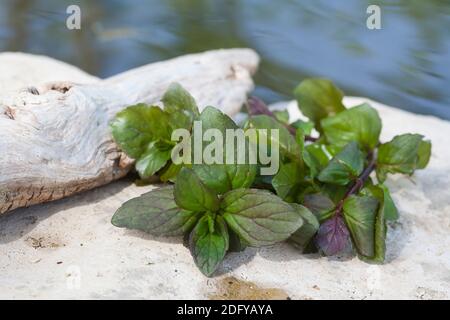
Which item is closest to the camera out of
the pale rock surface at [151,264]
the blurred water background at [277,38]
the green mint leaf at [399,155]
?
the pale rock surface at [151,264]

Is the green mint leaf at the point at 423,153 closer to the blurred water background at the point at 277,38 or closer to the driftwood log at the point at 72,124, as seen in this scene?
the driftwood log at the point at 72,124

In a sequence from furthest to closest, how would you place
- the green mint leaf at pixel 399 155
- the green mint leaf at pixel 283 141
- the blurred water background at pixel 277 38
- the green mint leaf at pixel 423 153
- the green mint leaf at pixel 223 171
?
the blurred water background at pixel 277 38 < the green mint leaf at pixel 423 153 < the green mint leaf at pixel 399 155 < the green mint leaf at pixel 283 141 < the green mint leaf at pixel 223 171

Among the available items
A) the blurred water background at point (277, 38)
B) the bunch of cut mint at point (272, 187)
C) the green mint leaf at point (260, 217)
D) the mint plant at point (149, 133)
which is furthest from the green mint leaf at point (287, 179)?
the blurred water background at point (277, 38)

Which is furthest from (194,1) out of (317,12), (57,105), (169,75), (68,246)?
(68,246)

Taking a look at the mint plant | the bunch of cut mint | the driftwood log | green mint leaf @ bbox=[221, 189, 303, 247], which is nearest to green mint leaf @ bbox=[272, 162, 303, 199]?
the bunch of cut mint

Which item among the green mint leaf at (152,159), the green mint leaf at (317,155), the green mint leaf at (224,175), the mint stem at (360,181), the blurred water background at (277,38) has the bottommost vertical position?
the blurred water background at (277,38)

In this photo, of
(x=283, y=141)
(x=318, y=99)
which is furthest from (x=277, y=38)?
(x=283, y=141)

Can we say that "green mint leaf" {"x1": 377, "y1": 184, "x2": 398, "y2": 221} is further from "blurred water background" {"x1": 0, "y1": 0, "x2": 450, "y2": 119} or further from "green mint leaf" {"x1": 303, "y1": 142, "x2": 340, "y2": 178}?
"blurred water background" {"x1": 0, "y1": 0, "x2": 450, "y2": 119}
